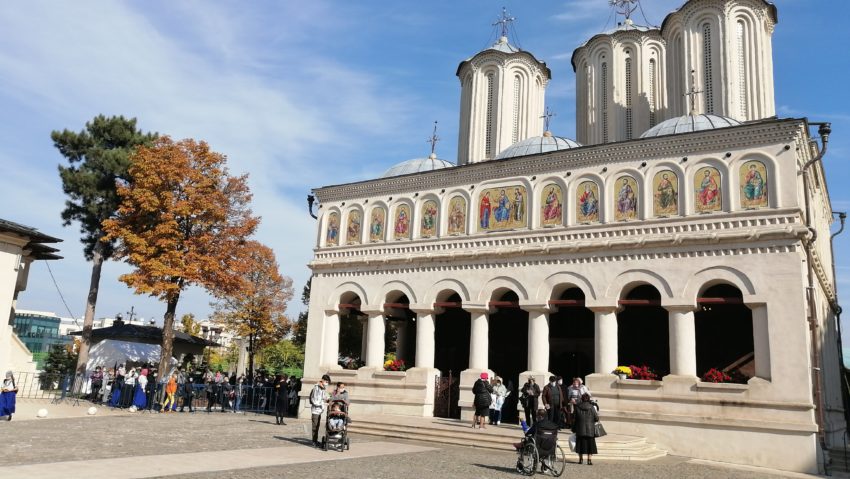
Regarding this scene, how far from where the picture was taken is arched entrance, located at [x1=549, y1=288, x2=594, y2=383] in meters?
23.5

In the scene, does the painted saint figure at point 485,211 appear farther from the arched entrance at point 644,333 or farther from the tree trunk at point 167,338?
the tree trunk at point 167,338

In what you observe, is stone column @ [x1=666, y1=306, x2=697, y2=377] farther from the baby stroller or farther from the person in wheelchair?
the baby stroller

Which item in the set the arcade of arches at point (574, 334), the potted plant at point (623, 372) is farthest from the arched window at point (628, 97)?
the potted plant at point (623, 372)

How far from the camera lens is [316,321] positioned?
→ 2519 cm

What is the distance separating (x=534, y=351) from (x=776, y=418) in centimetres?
687

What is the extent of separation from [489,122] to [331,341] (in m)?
12.9

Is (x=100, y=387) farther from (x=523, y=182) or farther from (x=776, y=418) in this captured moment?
(x=776, y=418)

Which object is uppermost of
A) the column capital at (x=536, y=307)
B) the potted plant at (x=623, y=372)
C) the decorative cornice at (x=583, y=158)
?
the decorative cornice at (x=583, y=158)

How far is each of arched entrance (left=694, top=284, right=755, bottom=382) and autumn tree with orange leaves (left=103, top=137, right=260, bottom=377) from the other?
18.4 metres

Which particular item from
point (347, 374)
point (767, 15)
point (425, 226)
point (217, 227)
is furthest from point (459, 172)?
point (767, 15)

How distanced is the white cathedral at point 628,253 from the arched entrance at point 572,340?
8 cm

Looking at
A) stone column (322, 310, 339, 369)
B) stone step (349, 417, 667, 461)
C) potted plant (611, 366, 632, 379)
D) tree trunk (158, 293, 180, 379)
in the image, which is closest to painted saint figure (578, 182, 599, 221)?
potted plant (611, 366, 632, 379)

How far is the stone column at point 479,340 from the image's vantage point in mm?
21281

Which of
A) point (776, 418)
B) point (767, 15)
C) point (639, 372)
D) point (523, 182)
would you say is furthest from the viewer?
point (767, 15)
